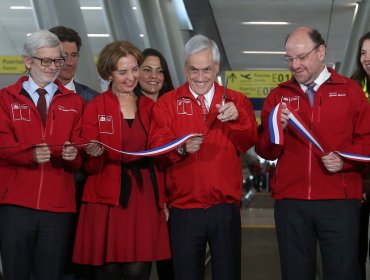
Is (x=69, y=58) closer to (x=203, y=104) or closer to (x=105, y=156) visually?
(x=105, y=156)

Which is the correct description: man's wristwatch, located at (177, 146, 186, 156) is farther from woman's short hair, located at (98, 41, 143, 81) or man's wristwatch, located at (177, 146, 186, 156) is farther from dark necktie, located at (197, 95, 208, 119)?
woman's short hair, located at (98, 41, 143, 81)

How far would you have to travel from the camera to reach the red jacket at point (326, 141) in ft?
15.7

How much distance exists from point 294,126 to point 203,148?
2.06 feet

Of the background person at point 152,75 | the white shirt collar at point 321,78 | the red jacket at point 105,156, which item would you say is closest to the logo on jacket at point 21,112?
the red jacket at point 105,156

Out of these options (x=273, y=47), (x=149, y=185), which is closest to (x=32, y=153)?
(x=149, y=185)

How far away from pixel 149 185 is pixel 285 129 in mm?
1017

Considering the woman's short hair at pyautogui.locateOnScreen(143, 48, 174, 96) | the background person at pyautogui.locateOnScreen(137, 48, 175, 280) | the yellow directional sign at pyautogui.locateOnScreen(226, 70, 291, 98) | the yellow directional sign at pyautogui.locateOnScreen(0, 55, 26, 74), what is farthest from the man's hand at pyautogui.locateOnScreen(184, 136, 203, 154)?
the yellow directional sign at pyautogui.locateOnScreen(226, 70, 291, 98)

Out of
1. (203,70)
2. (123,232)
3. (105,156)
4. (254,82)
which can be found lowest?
(254,82)

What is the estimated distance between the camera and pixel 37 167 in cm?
479

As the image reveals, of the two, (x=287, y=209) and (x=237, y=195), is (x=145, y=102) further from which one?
(x=287, y=209)

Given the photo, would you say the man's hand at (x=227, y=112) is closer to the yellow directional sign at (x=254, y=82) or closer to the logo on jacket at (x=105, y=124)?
the logo on jacket at (x=105, y=124)

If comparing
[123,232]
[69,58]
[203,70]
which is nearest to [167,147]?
[203,70]

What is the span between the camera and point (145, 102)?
514 cm

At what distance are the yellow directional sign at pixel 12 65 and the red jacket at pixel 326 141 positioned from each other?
31.1 ft
